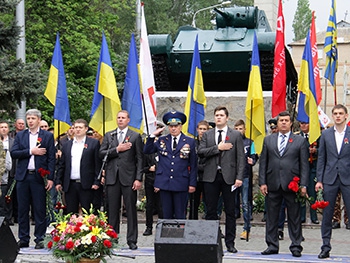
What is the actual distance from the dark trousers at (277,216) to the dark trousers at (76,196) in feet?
8.00

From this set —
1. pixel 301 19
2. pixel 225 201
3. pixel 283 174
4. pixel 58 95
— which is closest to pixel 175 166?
pixel 225 201

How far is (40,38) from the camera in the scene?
2609 centimetres

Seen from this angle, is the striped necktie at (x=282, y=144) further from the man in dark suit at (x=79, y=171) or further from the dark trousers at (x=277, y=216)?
the man in dark suit at (x=79, y=171)

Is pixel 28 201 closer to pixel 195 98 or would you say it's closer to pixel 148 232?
pixel 148 232

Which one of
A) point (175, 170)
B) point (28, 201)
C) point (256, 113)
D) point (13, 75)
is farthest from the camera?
point (13, 75)

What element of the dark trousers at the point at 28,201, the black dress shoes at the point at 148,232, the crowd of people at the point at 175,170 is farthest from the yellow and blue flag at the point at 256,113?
the dark trousers at the point at 28,201

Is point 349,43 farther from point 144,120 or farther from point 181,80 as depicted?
point 144,120

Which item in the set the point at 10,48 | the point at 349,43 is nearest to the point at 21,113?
the point at 10,48

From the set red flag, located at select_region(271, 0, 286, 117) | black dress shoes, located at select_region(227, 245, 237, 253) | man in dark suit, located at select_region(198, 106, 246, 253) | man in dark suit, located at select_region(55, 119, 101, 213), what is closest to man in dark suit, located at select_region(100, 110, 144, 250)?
man in dark suit, located at select_region(55, 119, 101, 213)

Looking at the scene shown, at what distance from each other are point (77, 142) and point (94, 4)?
20.0 m

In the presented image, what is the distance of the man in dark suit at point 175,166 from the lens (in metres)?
10.1

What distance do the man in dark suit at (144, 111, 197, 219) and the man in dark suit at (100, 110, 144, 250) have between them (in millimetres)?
240

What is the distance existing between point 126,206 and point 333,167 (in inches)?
111

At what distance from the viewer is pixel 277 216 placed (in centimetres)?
993
